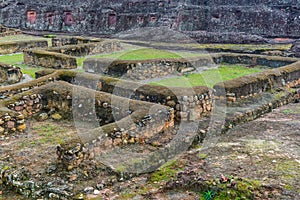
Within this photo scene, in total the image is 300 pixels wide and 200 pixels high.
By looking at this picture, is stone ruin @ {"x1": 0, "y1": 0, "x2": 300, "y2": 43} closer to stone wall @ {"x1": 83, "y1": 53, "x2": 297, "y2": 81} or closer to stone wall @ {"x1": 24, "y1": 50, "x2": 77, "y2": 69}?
stone wall @ {"x1": 83, "y1": 53, "x2": 297, "y2": 81}

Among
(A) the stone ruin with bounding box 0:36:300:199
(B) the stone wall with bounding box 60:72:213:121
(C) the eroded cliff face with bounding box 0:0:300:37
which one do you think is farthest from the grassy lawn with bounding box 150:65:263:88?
(C) the eroded cliff face with bounding box 0:0:300:37

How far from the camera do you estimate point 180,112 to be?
9.25m

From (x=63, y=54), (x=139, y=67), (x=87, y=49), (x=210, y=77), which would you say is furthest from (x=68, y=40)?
(x=210, y=77)

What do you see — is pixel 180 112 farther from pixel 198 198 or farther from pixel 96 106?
pixel 198 198

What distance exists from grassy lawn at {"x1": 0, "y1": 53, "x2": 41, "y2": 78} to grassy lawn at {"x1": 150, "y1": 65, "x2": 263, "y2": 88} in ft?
20.3

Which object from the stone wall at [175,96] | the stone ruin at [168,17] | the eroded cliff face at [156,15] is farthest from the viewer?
the eroded cliff face at [156,15]

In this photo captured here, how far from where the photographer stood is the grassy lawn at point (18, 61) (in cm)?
1639

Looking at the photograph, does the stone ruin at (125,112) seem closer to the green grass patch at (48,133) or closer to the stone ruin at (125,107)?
the stone ruin at (125,107)

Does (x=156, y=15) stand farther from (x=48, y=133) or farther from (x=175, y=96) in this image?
(x=48, y=133)

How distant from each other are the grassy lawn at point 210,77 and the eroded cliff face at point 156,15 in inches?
450

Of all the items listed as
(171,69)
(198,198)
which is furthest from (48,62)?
(198,198)

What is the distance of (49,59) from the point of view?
56.5 ft

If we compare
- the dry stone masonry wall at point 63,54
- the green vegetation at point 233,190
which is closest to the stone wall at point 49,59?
the dry stone masonry wall at point 63,54

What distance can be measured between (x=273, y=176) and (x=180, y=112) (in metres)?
3.31
